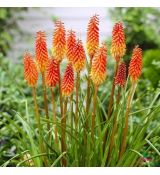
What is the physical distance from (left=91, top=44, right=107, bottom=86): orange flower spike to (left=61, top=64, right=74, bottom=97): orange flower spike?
12cm

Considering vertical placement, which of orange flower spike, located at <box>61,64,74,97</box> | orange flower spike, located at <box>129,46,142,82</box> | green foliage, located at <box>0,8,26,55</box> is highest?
orange flower spike, located at <box>129,46,142,82</box>

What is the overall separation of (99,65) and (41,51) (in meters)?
0.30

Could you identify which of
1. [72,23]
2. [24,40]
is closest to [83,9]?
[72,23]

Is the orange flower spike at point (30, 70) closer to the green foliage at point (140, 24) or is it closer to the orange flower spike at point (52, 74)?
the orange flower spike at point (52, 74)

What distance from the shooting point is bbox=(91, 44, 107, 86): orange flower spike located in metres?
2.89

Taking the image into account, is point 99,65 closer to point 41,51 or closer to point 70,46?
point 70,46

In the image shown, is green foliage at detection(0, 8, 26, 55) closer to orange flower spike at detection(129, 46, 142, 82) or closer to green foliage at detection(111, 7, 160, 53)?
green foliage at detection(111, 7, 160, 53)

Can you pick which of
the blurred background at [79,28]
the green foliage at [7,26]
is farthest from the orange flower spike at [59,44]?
the green foliage at [7,26]

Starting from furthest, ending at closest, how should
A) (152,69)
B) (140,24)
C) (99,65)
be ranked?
(140,24) → (152,69) → (99,65)

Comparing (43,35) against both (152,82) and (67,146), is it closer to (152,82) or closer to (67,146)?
(67,146)

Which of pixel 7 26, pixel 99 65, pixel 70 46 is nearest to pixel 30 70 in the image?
pixel 70 46

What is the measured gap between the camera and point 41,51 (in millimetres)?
2977

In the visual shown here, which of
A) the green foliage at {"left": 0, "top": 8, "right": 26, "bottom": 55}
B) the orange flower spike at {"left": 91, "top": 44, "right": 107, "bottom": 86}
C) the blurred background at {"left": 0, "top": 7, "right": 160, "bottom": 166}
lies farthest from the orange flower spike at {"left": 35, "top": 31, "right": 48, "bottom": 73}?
the green foliage at {"left": 0, "top": 8, "right": 26, "bottom": 55}
